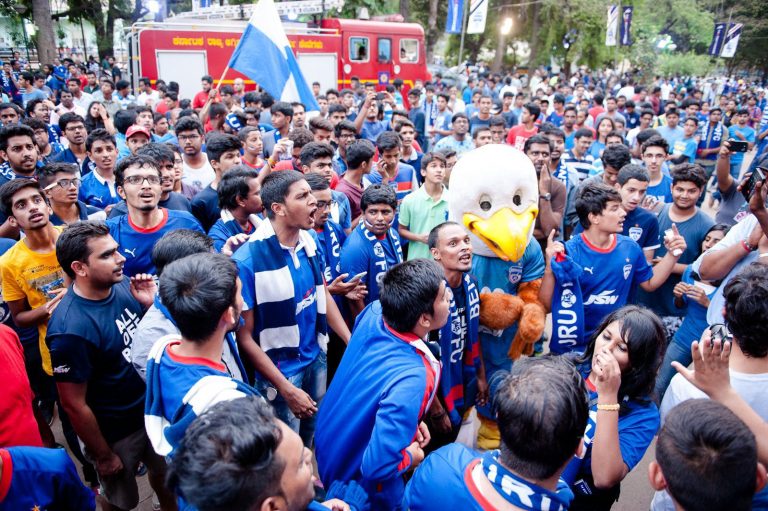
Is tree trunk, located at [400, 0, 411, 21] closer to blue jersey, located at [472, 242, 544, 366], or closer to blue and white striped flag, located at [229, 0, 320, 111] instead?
blue and white striped flag, located at [229, 0, 320, 111]

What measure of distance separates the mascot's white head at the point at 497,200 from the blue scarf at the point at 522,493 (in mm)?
1815

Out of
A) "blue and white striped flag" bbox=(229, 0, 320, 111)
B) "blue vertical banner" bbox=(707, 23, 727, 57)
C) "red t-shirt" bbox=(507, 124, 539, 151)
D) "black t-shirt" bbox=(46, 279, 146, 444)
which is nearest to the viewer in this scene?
"black t-shirt" bbox=(46, 279, 146, 444)

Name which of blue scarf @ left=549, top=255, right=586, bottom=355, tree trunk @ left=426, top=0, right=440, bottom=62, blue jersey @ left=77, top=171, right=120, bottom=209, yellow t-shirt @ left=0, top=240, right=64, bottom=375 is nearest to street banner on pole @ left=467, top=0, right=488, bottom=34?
tree trunk @ left=426, top=0, right=440, bottom=62

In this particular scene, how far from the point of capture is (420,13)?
28.0 meters

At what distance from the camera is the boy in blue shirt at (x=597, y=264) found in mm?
3334

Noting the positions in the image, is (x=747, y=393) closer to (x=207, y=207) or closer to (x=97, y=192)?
(x=207, y=207)

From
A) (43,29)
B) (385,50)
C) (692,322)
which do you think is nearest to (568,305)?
(692,322)

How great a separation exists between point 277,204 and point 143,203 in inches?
42.4

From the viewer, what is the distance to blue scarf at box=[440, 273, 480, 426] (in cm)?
304

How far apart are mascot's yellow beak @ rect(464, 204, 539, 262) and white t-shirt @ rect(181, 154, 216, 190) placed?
2.99 meters

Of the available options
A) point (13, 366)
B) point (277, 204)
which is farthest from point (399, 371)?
point (13, 366)

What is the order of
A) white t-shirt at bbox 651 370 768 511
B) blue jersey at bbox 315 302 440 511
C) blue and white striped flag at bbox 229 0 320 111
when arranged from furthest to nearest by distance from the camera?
blue and white striped flag at bbox 229 0 320 111, white t-shirt at bbox 651 370 768 511, blue jersey at bbox 315 302 440 511

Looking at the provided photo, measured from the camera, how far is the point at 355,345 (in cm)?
243

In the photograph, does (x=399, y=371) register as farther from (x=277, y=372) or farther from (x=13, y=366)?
(x=13, y=366)
